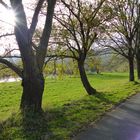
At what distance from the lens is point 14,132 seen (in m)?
9.74

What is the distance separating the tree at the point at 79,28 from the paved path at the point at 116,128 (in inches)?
371

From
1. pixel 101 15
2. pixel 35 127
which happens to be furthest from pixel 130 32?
pixel 35 127

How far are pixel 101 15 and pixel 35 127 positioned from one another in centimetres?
1356

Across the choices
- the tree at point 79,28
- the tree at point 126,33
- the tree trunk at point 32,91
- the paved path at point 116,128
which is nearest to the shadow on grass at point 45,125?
the paved path at point 116,128

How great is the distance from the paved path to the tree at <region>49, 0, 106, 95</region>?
30.9ft

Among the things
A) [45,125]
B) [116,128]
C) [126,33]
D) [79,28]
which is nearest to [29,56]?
[45,125]

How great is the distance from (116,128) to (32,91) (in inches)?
151

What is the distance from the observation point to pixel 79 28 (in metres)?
22.4

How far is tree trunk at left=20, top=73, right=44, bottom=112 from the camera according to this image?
12664 millimetres

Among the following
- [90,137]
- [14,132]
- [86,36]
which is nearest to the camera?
[90,137]

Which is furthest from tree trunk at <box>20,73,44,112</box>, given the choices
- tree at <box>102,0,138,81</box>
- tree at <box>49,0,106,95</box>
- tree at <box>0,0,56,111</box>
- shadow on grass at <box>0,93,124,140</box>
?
tree at <box>102,0,138,81</box>

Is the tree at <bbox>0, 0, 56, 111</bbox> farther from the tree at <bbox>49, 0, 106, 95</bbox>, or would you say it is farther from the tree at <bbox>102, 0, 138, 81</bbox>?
the tree at <bbox>102, 0, 138, 81</bbox>

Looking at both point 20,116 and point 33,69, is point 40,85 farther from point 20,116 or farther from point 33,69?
point 20,116

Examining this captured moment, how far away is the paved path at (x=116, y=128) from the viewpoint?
902 cm
